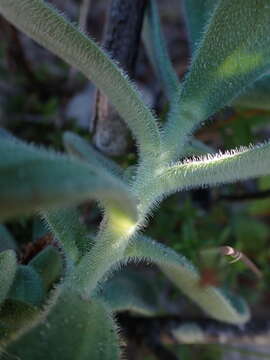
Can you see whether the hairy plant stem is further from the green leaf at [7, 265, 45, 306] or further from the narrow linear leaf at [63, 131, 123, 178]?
the narrow linear leaf at [63, 131, 123, 178]

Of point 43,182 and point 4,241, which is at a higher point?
point 4,241

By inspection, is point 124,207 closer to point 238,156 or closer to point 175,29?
point 238,156

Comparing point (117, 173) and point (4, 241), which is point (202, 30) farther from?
point (4, 241)

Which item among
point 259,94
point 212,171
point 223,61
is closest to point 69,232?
point 212,171

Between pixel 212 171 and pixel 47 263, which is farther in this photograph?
pixel 47 263

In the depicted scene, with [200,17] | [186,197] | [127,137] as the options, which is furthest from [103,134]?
[186,197]

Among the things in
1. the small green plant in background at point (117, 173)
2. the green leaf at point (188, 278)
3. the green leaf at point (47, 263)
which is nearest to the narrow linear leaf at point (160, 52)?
the small green plant in background at point (117, 173)

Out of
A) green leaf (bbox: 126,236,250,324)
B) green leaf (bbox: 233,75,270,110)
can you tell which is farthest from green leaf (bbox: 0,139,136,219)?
green leaf (bbox: 233,75,270,110)
